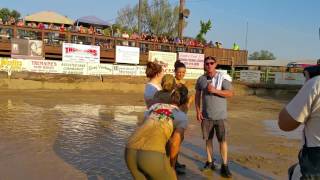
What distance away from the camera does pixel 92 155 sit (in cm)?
880

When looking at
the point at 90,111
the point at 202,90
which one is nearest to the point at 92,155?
the point at 202,90

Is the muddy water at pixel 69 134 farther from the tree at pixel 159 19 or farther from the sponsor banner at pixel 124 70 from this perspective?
the tree at pixel 159 19

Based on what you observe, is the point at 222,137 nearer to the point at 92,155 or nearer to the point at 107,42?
the point at 92,155

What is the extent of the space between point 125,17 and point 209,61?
65.1 metres

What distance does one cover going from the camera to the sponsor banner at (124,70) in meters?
29.8

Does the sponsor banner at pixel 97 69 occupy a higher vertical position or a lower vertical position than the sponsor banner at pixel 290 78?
higher

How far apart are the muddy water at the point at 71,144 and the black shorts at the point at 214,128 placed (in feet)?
2.11

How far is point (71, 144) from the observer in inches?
387

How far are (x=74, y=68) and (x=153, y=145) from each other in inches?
983

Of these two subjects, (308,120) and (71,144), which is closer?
(308,120)

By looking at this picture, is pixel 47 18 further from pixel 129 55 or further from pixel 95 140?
pixel 95 140

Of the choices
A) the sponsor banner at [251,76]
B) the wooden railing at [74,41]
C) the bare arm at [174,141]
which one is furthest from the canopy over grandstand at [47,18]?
the bare arm at [174,141]

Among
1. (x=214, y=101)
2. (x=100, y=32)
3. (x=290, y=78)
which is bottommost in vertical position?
(x=290, y=78)

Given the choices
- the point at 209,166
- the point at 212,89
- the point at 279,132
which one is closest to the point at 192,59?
the point at 279,132
